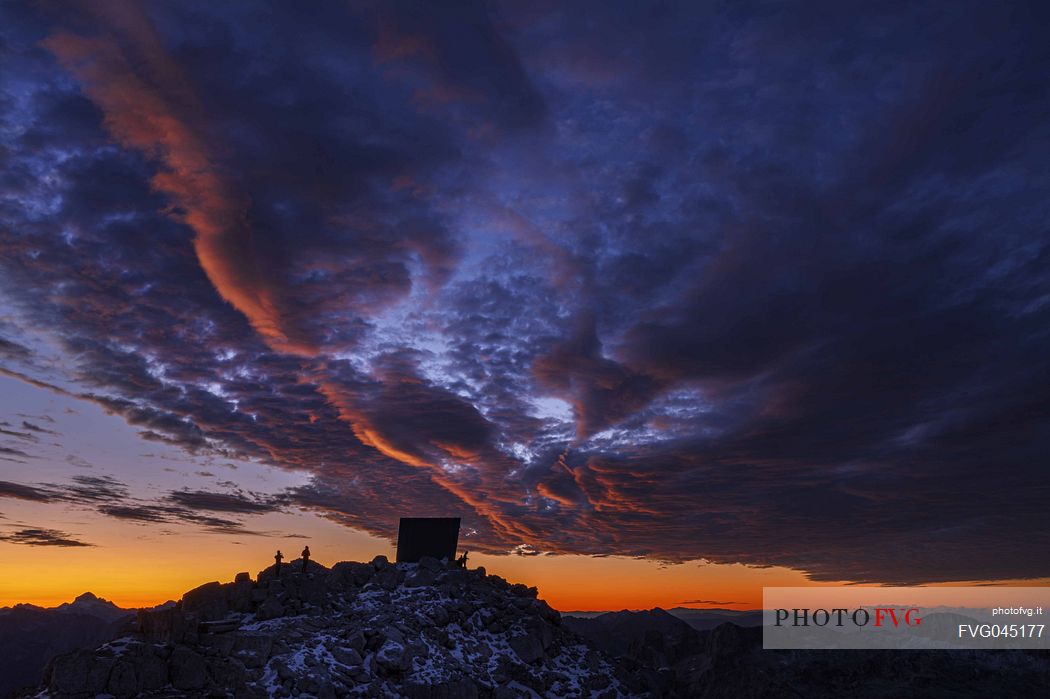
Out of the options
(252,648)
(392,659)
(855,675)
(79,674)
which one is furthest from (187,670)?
(855,675)

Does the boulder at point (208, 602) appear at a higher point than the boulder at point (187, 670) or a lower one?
higher

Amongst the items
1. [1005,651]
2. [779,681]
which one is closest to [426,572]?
[779,681]

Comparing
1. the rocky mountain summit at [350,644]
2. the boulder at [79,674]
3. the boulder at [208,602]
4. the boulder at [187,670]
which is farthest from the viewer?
the boulder at [208,602]

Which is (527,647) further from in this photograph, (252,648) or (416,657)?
(252,648)

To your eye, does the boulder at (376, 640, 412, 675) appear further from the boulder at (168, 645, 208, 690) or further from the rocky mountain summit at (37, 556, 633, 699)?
the boulder at (168, 645, 208, 690)

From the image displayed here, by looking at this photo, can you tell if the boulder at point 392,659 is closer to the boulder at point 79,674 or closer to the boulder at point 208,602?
the boulder at point 208,602

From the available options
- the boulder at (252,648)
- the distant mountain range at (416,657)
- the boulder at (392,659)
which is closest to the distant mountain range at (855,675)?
the distant mountain range at (416,657)

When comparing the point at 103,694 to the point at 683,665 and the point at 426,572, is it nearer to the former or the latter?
the point at 426,572

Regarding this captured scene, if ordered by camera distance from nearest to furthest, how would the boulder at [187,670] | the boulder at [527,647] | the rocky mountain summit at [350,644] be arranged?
the boulder at [187,670] < the rocky mountain summit at [350,644] < the boulder at [527,647]

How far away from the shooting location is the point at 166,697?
95.4ft

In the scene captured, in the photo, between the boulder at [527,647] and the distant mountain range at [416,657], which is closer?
the distant mountain range at [416,657]

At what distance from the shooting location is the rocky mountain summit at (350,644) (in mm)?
30406

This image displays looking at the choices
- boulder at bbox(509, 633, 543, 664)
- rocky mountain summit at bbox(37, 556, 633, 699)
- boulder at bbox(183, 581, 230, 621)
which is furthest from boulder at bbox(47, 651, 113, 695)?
boulder at bbox(509, 633, 543, 664)

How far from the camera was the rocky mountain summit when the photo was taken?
30406 millimetres
